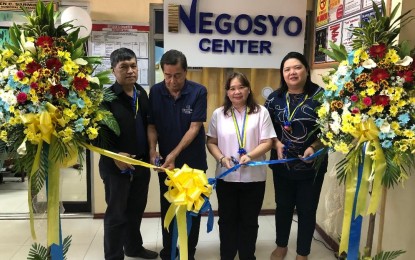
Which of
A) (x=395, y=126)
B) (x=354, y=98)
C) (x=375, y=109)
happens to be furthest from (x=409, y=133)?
(x=354, y=98)

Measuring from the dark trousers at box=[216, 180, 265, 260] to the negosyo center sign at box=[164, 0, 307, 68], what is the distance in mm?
1370

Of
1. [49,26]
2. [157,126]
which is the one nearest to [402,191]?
[157,126]

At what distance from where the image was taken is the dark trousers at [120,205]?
2.30 metres

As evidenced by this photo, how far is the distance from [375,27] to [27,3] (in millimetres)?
2898

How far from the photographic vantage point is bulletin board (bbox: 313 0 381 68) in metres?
2.49

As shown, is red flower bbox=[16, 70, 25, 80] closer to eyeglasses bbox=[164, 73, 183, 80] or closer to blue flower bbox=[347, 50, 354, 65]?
eyeglasses bbox=[164, 73, 183, 80]

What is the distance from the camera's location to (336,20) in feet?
9.43

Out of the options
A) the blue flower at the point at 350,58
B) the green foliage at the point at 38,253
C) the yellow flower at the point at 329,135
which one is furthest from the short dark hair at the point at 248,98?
the green foliage at the point at 38,253

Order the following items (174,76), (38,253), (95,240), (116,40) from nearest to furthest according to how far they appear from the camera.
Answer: (38,253), (174,76), (95,240), (116,40)

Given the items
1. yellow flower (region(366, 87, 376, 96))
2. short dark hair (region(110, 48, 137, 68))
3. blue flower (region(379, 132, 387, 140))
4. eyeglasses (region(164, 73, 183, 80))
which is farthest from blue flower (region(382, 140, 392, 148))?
short dark hair (region(110, 48, 137, 68))

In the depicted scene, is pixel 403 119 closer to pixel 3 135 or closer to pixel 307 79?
pixel 307 79

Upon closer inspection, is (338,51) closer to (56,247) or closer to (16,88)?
(16,88)

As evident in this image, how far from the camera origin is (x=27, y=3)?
10.2 ft

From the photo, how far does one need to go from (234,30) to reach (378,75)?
1791 mm
